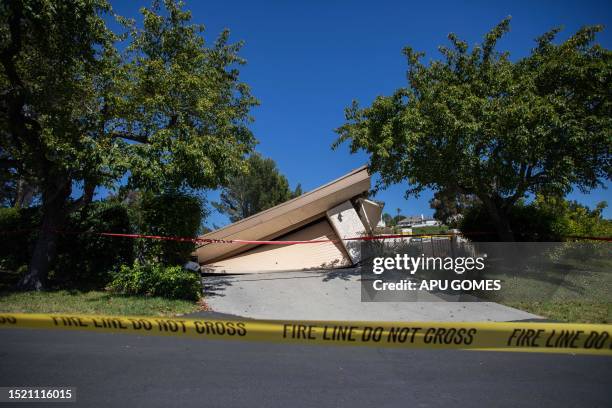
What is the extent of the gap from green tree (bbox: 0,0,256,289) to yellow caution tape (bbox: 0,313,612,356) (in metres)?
4.81

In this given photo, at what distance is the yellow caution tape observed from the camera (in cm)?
313

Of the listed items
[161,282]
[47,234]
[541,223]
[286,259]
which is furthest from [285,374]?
[541,223]

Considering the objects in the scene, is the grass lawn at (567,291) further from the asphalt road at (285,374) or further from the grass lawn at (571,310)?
the asphalt road at (285,374)

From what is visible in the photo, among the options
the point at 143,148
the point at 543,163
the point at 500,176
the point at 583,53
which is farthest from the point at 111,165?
the point at 583,53

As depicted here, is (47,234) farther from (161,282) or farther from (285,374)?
(285,374)

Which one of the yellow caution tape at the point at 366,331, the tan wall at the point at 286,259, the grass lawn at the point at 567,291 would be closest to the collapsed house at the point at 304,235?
the tan wall at the point at 286,259

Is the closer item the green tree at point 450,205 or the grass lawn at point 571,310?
the grass lawn at point 571,310

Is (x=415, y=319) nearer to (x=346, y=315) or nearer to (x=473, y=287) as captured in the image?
(x=346, y=315)

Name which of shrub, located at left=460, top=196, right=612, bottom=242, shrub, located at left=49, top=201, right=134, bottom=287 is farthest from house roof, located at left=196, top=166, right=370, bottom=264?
shrub, located at left=460, top=196, right=612, bottom=242

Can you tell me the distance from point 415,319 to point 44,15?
10.3 meters

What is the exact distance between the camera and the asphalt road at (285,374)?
3.31m

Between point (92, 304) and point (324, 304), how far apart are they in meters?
5.15

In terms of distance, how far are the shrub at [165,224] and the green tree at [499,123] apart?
5726 millimetres

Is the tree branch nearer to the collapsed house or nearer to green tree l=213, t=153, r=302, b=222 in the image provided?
the collapsed house
